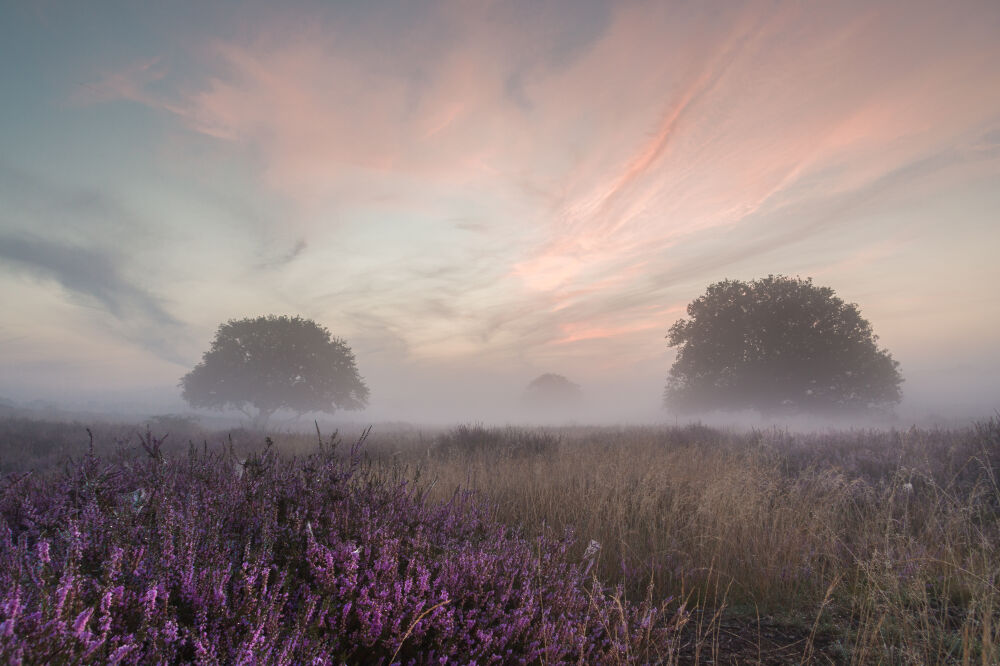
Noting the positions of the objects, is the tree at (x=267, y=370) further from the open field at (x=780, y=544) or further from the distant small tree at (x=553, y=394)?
the distant small tree at (x=553, y=394)

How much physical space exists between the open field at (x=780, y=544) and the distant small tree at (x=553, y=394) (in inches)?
4269

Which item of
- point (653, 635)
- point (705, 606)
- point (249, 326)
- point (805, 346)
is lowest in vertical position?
point (705, 606)

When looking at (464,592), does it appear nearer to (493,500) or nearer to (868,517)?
(493,500)

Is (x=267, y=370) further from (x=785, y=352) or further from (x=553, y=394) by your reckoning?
(x=553, y=394)

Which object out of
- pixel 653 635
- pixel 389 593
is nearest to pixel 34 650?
pixel 389 593

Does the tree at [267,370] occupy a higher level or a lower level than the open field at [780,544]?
higher

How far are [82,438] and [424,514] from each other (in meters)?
16.5

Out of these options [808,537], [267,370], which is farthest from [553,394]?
[808,537]

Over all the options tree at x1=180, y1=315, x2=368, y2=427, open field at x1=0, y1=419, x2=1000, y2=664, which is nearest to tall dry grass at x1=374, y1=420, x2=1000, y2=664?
open field at x1=0, y1=419, x2=1000, y2=664

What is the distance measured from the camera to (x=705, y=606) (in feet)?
11.4

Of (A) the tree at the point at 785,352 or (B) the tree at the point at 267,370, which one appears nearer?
(A) the tree at the point at 785,352

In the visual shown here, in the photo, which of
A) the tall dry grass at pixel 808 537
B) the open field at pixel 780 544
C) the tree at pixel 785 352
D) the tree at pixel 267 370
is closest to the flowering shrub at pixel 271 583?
the open field at pixel 780 544

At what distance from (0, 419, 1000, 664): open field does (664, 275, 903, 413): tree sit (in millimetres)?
18201

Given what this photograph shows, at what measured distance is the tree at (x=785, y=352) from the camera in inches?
1000
